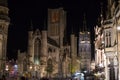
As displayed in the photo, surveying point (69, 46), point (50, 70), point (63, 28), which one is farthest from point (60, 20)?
point (50, 70)

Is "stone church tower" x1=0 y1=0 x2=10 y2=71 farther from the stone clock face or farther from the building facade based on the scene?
the stone clock face

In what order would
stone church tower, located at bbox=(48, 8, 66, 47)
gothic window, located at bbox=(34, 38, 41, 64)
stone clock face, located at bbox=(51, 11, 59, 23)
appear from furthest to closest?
stone clock face, located at bbox=(51, 11, 59, 23) < stone church tower, located at bbox=(48, 8, 66, 47) < gothic window, located at bbox=(34, 38, 41, 64)

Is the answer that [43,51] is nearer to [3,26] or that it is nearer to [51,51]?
[51,51]

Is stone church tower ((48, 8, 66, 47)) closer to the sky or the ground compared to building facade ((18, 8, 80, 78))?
closer to the sky

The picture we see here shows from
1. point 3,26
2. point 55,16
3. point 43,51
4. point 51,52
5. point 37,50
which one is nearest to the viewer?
point 3,26

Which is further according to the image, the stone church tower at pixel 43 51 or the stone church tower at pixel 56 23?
the stone church tower at pixel 56 23

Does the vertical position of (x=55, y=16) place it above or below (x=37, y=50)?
above

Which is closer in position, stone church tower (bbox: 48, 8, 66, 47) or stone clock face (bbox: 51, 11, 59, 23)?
stone church tower (bbox: 48, 8, 66, 47)

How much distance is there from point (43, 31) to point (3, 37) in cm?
7387

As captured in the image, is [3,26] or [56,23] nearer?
[3,26]

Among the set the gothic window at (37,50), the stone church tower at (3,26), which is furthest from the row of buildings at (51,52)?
the stone church tower at (3,26)

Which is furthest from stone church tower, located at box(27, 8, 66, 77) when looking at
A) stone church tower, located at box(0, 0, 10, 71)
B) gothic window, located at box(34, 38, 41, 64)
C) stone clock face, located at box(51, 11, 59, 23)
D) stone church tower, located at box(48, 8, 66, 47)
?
stone church tower, located at box(0, 0, 10, 71)

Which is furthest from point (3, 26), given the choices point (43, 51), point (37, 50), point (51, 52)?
point (51, 52)

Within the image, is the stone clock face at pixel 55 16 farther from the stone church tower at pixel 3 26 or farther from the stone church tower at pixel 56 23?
the stone church tower at pixel 3 26
